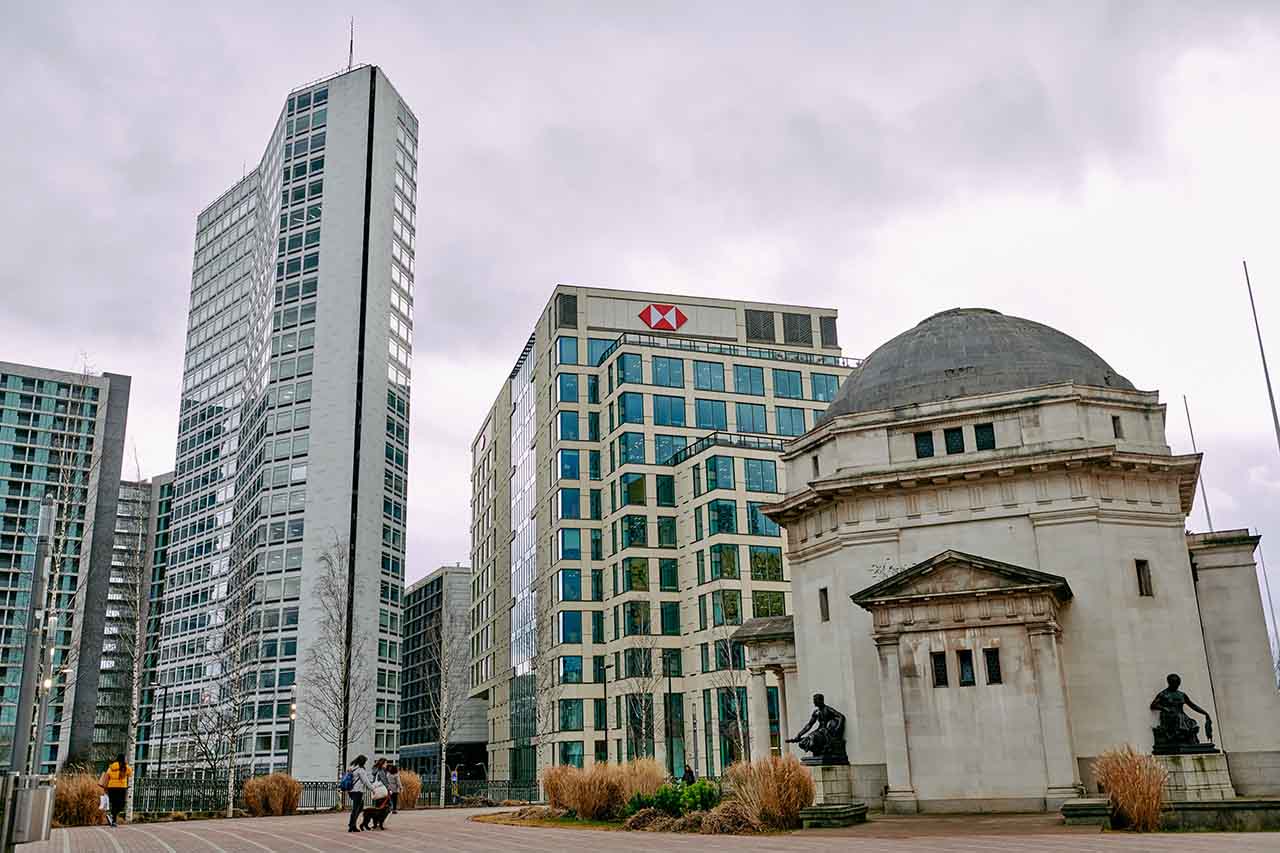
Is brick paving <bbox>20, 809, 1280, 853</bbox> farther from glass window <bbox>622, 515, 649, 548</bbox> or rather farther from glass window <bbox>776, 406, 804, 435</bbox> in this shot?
glass window <bbox>776, 406, 804, 435</bbox>

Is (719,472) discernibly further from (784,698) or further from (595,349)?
(784,698)

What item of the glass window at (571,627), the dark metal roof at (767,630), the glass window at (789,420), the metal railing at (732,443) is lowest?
the dark metal roof at (767,630)

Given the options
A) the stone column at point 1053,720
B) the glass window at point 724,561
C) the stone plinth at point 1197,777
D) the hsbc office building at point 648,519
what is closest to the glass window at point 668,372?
the hsbc office building at point 648,519

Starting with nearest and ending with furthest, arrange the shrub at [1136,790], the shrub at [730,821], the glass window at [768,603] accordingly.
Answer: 1. the shrub at [1136,790]
2. the shrub at [730,821]
3. the glass window at [768,603]

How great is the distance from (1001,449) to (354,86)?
274ft

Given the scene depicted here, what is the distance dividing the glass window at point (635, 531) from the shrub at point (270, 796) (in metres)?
43.0

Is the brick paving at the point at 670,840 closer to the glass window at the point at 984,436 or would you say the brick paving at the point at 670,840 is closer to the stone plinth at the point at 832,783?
the stone plinth at the point at 832,783

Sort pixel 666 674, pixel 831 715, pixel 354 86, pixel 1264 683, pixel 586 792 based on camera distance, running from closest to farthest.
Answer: pixel 586 792 < pixel 831 715 < pixel 1264 683 < pixel 666 674 < pixel 354 86

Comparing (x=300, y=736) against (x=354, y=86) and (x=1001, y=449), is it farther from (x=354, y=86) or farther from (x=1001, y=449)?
(x=1001, y=449)

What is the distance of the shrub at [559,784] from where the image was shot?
32938 mm

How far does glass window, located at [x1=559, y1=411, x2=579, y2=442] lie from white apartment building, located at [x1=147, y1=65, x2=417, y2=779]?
17.9 meters

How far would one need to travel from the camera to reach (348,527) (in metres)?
90.4

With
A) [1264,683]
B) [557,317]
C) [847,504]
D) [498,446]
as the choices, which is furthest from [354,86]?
[1264,683]

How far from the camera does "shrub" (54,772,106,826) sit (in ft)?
112
